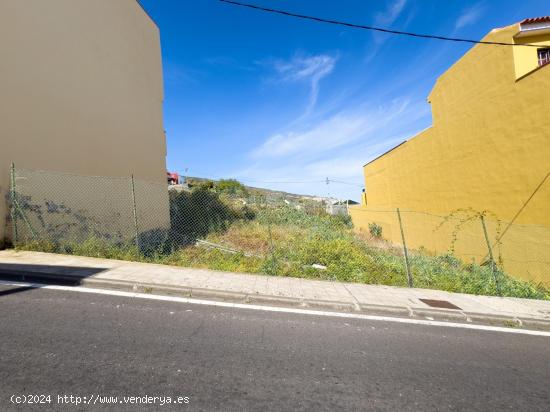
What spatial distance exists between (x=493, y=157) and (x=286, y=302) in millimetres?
9824

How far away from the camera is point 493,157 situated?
998 centimetres

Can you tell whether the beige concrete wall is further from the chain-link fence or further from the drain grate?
the drain grate

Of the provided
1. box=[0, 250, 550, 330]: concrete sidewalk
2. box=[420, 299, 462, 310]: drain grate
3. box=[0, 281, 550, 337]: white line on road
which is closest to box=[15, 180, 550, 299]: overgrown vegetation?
box=[0, 250, 550, 330]: concrete sidewalk

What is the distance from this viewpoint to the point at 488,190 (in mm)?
10258

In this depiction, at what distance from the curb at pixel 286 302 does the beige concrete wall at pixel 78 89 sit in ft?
11.4

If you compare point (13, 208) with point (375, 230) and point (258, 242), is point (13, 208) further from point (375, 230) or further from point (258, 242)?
point (375, 230)

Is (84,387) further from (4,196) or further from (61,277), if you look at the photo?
(4,196)

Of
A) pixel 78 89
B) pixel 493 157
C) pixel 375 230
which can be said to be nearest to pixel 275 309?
pixel 78 89

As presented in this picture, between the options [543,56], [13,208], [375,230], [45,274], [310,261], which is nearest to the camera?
[45,274]

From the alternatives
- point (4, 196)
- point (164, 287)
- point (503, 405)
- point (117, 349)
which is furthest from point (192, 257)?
point (503, 405)

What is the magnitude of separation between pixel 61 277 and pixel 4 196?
3.83 m

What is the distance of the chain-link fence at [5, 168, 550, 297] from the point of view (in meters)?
6.71

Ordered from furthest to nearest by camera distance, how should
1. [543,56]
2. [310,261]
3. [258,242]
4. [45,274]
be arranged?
[258,242] < [543,56] < [310,261] < [45,274]

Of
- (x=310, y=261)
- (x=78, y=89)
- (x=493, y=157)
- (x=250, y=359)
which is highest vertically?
(x=78, y=89)
